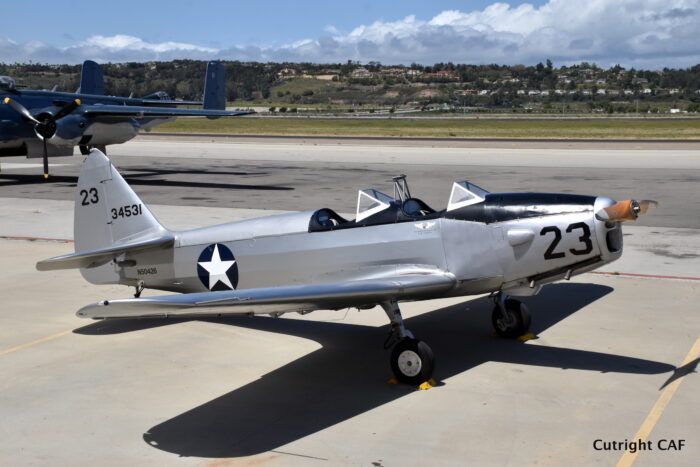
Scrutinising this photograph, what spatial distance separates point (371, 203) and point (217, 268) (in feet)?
7.32

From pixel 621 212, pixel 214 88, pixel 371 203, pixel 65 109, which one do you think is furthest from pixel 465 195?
pixel 214 88

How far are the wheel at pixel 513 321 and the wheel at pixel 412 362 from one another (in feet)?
7.08

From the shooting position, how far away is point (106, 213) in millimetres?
10945

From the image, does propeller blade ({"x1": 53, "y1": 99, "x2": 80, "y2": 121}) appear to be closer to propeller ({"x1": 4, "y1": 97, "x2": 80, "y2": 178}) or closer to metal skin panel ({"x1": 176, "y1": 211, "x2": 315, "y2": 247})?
propeller ({"x1": 4, "y1": 97, "x2": 80, "y2": 178})

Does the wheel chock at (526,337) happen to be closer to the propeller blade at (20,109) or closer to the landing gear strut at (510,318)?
the landing gear strut at (510,318)

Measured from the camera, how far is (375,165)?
38625 millimetres

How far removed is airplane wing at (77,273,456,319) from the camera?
710cm

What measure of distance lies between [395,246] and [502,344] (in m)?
2.15

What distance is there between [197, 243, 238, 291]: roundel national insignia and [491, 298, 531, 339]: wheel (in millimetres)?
3499

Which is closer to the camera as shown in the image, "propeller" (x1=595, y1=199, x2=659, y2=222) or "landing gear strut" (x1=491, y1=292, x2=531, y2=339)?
"propeller" (x1=595, y1=199, x2=659, y2=222)

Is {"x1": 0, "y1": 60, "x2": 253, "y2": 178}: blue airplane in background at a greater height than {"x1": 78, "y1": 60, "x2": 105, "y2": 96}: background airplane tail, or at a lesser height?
lesser

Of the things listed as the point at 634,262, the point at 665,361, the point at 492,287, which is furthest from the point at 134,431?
the point at 634,262

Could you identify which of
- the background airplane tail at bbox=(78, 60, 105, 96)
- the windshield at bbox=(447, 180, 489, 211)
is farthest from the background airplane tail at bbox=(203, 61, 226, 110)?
the windshield at bbox=(447, 180, 489, 211)

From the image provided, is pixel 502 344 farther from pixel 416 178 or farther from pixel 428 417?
pixel 416 178
